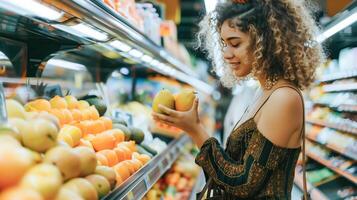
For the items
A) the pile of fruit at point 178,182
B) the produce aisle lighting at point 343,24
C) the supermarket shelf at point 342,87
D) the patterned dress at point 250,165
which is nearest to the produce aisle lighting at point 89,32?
the patterned dress at point 250,165

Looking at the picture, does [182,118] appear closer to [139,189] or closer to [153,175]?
[139,189]

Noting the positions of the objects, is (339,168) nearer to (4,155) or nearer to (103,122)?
(103,122)

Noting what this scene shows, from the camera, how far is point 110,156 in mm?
1906

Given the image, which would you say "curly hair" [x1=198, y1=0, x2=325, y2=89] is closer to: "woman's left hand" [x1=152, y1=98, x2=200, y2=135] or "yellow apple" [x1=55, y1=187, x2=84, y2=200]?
"woman's left hand" [x1=152, y1=98, x2=200, y2=135]

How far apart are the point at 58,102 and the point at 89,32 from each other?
363mm

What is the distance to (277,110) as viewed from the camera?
1556mm

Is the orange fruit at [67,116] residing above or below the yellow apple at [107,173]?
above

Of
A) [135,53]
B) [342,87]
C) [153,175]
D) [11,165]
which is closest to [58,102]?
[153,175]

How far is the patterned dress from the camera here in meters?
1.55

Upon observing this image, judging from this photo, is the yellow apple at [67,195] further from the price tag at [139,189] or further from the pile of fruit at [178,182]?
the pile of fruit at [178,182]

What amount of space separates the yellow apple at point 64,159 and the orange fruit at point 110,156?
631 mm

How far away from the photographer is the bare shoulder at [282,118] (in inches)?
60.9

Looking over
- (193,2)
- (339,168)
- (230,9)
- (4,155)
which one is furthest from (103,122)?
(193,2)

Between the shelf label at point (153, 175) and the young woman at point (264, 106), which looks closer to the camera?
the young woman at point (264, 106)
